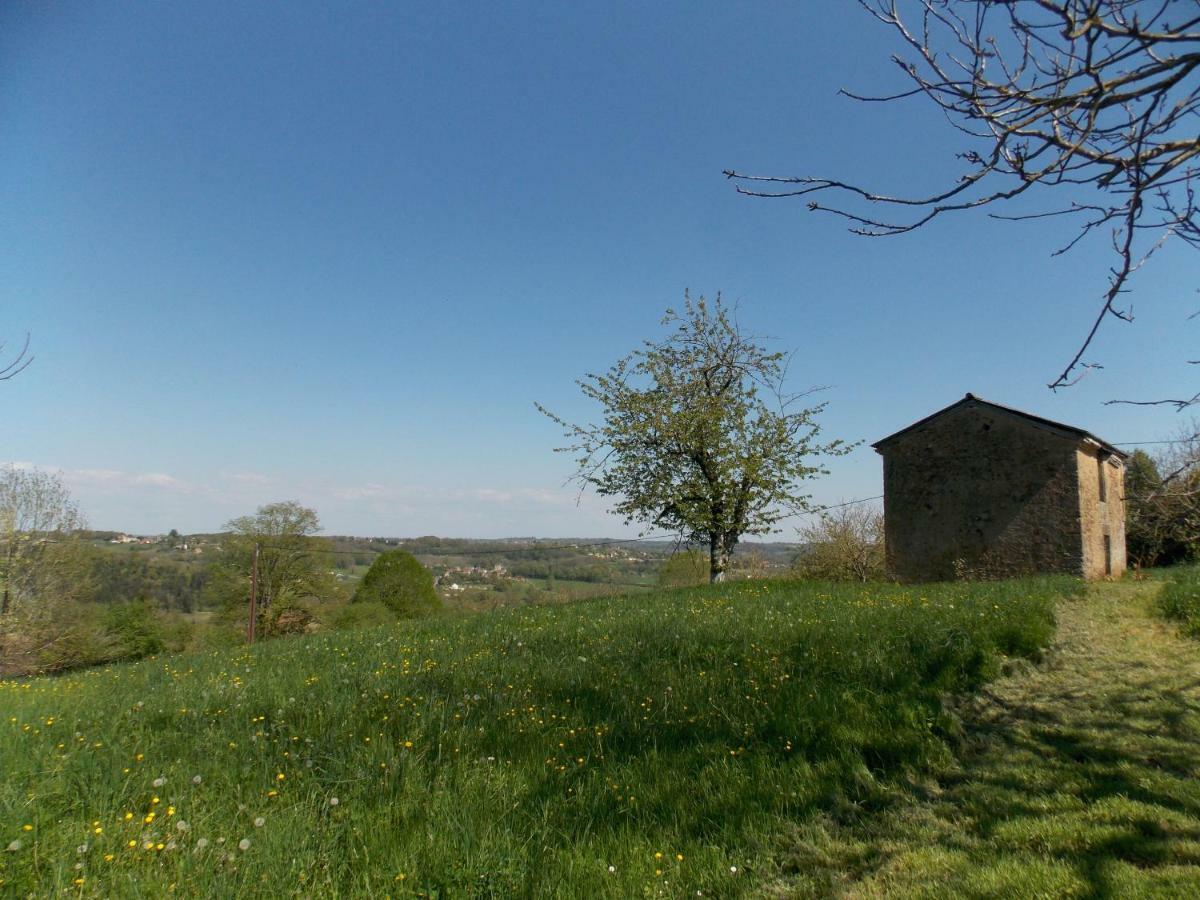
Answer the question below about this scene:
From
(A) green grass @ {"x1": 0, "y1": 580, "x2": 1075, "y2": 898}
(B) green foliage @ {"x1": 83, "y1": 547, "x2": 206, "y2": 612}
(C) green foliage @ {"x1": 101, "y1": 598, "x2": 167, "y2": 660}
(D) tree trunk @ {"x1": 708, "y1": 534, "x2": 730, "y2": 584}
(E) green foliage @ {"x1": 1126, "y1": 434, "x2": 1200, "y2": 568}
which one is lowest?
(C) green foliage @ {"x1": 101, "y1": 598, "x2": 167, "y2": 660}

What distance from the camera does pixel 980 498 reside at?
1789 cm

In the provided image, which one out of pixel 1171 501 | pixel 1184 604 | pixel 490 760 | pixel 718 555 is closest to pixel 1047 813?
pixel 1171 501

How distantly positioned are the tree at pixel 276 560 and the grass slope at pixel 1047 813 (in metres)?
31.8

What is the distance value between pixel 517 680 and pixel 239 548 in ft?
105

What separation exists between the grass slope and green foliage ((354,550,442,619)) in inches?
1267

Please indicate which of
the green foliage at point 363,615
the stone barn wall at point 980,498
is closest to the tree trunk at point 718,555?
the stone barn wall at point 980,498

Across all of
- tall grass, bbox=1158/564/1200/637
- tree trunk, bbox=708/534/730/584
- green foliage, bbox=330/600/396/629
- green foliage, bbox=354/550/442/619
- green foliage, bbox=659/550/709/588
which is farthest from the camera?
green foliage, bbox=659/550/709/588

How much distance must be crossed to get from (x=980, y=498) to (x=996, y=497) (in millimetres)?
398

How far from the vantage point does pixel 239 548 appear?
32.8 metres

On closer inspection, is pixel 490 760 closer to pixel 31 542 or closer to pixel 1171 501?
pixel 1171 501

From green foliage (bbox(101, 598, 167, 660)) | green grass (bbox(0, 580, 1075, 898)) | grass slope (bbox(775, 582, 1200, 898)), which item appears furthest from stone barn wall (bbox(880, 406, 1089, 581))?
green foliage (bbox(101, 598, 167, 660))

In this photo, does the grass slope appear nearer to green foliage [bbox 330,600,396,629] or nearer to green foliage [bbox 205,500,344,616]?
green foliage [bbox 330,600,396,629]

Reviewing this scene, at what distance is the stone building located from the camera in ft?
55.0

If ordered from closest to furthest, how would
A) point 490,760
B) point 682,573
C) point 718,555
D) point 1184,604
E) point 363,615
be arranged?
1. point 490,760
2. point 1184,604
3. point 718,555
4. point 363,615
5. point 682,573
